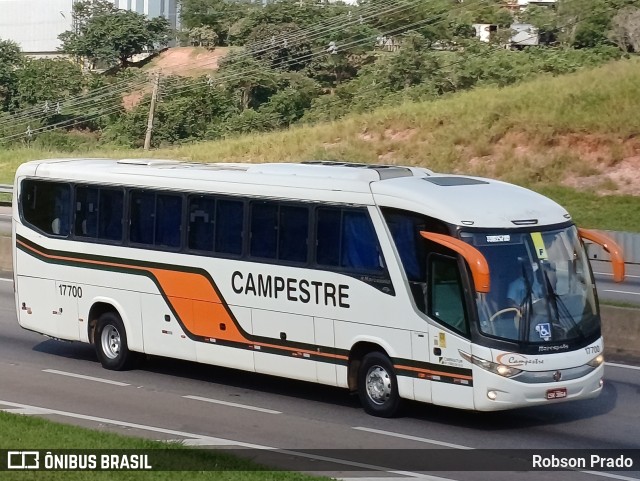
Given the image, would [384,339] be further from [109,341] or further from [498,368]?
[109,341]

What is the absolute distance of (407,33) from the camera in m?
71.9

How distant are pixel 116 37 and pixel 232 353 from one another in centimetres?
6877

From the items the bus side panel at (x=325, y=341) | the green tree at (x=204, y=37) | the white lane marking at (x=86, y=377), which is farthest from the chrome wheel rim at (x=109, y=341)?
the green tree at (x=204, y=37)

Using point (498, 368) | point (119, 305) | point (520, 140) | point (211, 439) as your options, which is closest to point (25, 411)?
point (211, 439)

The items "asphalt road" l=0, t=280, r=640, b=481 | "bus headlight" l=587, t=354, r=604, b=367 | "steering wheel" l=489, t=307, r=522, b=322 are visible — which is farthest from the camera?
"bus headlight" l=587, t=354, r=604, b=367

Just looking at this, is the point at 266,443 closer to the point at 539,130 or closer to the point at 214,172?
the point at 214,172

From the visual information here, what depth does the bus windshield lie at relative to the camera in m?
12.2

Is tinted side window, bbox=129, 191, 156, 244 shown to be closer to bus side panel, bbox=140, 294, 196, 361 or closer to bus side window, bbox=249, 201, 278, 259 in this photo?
bus side panel, bbox=140, 294, 196, 361

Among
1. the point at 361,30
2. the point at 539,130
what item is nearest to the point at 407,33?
the point at 361,30

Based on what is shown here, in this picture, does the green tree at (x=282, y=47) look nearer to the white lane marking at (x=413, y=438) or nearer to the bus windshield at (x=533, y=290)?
the bus windshield at (x=533, y=290)

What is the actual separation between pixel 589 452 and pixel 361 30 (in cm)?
6396

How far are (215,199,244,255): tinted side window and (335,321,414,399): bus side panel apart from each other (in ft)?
6.15

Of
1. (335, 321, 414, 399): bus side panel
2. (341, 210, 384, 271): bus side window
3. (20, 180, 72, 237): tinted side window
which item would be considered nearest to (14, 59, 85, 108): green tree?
(20, 180, 72, 237): tinted side window

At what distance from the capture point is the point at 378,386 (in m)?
13.2
